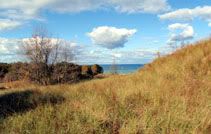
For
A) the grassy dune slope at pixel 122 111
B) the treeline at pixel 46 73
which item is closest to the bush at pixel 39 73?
the treeline at pixel 46 73

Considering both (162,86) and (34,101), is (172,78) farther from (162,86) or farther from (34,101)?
(34,101)

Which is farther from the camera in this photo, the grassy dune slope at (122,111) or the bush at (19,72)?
the bush at (19,72)

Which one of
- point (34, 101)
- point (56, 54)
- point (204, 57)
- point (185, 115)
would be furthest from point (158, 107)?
point (56, 54)

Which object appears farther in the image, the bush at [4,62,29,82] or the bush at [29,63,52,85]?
the bush at [4,62,29,82]

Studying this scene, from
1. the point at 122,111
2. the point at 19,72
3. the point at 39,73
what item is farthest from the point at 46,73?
the point at 122,111

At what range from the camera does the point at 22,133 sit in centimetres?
819

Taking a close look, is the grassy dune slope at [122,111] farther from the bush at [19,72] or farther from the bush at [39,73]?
the bush at [19,72]

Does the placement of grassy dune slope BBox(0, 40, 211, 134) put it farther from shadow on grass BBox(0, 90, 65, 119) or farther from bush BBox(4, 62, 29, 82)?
bush BBox(4, 62, 29, 82)

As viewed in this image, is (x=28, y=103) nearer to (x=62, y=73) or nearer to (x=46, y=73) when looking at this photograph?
(x=46, y=73)

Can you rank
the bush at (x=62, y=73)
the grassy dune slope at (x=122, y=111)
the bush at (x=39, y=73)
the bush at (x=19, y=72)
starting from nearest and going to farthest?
the grassy dune slope at (x=122, y=111), the bush at (x=39, y=73), the bush at (x=62, y=73), the bush at (x=19, y=72)

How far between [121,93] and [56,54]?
76.5 feet

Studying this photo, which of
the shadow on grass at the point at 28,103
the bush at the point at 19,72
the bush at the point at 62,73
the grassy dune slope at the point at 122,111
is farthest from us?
the bush at the point at 19,72

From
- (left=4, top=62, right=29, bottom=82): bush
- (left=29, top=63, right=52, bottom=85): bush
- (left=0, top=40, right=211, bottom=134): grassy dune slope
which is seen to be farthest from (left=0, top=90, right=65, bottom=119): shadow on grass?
(left=4, top=62, right=29, bottom=82): bush

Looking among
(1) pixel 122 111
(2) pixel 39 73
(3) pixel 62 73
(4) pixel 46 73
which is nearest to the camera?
(1) pixel 122 111
